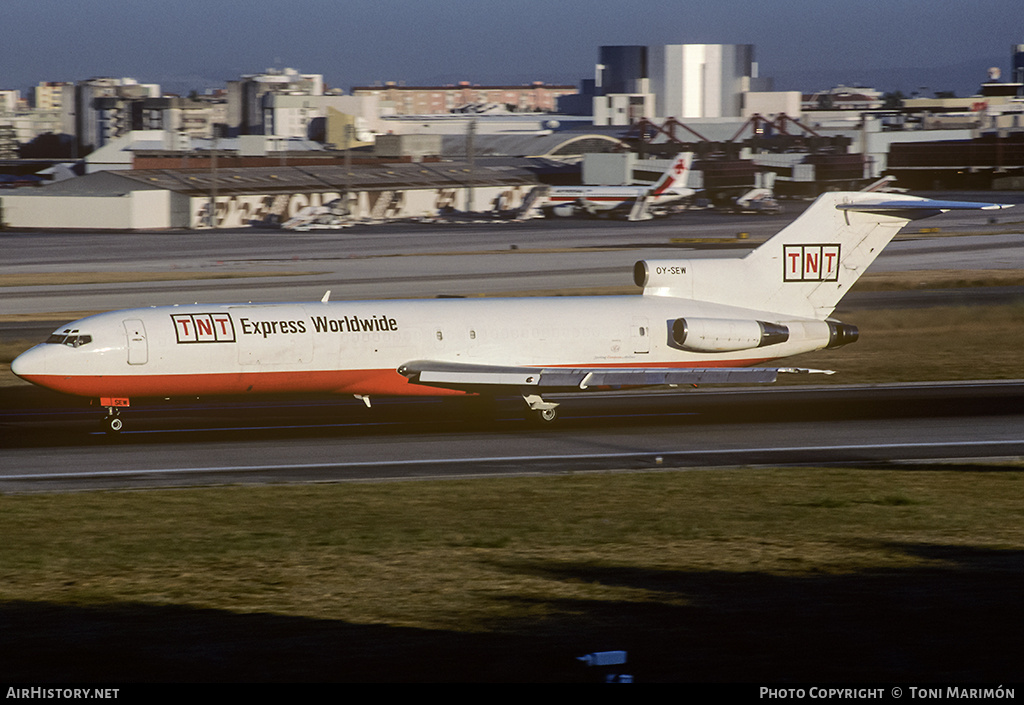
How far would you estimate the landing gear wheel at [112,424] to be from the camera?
32.8m

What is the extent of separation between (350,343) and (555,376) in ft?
19.5

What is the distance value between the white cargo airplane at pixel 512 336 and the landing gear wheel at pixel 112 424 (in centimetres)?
8

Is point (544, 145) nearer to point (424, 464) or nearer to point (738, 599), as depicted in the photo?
point (424, 464)

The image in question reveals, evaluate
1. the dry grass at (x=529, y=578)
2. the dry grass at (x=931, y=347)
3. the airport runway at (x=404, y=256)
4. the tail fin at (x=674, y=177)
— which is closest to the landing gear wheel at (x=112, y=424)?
the dry grass at (x=529, y=578)

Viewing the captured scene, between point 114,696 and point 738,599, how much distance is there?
872 cm

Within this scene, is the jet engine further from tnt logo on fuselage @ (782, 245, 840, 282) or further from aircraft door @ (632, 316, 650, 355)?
tnt logo on fuselage @ (782, 245, 840, 282)

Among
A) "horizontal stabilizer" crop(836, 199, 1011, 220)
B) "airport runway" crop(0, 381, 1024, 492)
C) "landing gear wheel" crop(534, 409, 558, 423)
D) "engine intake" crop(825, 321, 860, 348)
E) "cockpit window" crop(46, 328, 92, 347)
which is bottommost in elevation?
"airport runway" crop(0, 381, 1024, 492)

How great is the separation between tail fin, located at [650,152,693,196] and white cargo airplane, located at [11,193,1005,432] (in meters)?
94.4

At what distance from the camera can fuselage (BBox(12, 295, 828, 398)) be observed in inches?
1239

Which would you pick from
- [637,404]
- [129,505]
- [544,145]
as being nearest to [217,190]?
[544,145]

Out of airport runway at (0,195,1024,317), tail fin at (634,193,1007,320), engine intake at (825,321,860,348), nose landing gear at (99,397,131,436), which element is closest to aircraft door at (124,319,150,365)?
nose landing gear at (99,397,131,436)

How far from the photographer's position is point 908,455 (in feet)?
99.0


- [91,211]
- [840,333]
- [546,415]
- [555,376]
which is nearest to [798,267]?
[840,333]

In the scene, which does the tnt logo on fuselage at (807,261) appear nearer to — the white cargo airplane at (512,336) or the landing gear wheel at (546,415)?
the white cargo airplane at (512,336)
